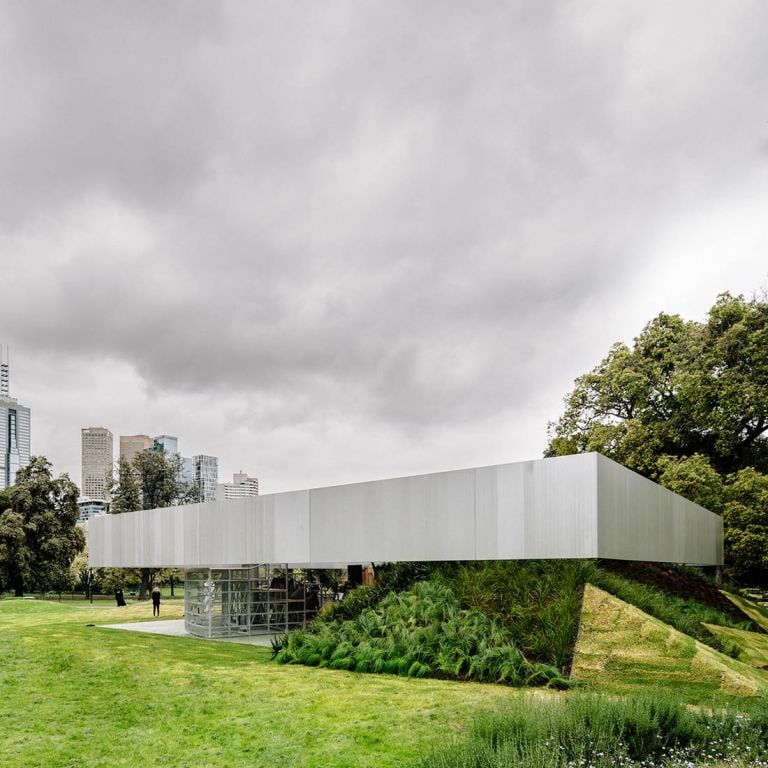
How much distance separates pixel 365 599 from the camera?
16625mm

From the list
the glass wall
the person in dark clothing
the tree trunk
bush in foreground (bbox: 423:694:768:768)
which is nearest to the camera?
bush in foreground (bbox: 423:694:768:768)

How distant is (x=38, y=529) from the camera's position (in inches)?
1909

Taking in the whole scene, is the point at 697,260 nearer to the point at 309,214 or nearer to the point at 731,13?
the point at 731,13

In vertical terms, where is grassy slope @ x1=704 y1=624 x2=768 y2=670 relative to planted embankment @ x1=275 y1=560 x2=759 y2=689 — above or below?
below

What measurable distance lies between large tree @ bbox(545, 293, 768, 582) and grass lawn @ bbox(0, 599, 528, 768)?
18.4m

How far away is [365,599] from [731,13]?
51.8 ft

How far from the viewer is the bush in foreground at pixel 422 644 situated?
12039mm

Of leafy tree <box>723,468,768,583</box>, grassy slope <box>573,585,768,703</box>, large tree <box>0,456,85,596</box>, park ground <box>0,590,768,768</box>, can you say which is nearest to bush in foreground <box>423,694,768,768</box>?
park ground <box>0,590,768,768</box>

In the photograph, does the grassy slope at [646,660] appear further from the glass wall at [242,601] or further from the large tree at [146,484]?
the large tree at [146,484]

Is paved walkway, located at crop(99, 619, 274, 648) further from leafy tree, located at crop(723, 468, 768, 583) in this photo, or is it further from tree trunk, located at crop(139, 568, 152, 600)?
tree trunk, located at crop(139, 568, 152, 600)

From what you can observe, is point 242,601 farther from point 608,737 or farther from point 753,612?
point 753,612

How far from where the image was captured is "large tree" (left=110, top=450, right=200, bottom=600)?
5362 cm

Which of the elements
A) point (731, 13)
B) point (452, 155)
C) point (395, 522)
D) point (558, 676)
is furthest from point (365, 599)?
point (731, 13)

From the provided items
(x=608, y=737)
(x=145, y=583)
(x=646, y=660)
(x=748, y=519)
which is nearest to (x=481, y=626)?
(x=646, y=660)
